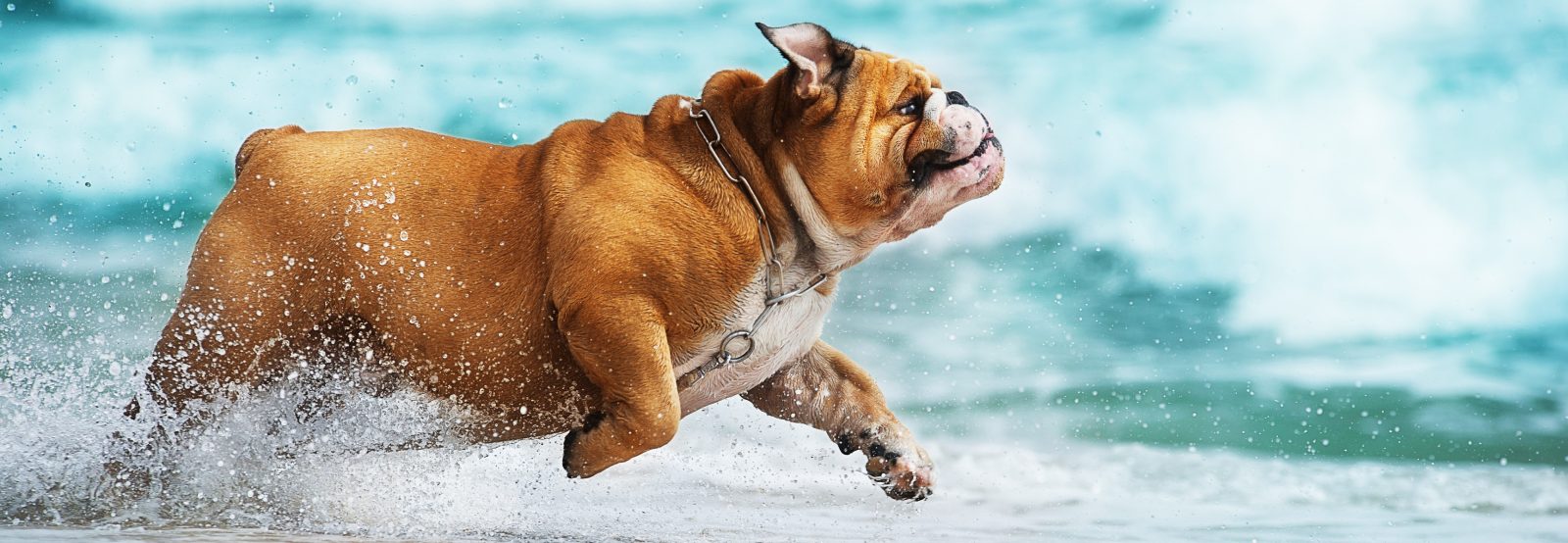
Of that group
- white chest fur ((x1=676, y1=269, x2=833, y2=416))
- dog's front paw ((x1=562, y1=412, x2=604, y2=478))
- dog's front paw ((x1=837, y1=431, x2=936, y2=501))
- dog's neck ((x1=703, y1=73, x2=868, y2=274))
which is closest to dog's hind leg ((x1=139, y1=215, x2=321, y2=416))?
dog's front paw ((x1=562, y1=412, x2=604, y2=478))

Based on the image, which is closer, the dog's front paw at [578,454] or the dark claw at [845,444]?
the dog's front paw at [578,454]

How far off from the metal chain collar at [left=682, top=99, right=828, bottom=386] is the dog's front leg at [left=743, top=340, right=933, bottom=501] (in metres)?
0.66

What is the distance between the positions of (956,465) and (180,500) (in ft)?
14.9

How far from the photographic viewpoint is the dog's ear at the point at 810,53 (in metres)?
3.96

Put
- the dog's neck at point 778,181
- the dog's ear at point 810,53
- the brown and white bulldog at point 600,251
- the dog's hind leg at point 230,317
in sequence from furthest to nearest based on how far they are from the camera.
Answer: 1. the dog's hind leg at point 230,317
2. the dog's neck at point 778,181
3. the brown and white bulldog at point 600,251
4. the dog's ear at point 810,53

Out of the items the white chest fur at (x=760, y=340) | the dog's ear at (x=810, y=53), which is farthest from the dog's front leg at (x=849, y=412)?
the dog's ear at (x=810, y=53)

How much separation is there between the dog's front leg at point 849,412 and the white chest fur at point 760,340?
29 cm

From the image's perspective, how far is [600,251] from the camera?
4.07m

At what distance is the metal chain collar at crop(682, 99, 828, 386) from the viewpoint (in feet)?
13.6

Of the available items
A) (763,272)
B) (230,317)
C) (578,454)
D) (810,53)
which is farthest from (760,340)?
(230,317)

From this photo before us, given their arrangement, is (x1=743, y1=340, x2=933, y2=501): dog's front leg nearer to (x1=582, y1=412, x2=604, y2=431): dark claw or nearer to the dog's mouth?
(x1=582, y1=412, x2=604, y2=431): dark claw

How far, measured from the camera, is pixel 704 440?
7180mm

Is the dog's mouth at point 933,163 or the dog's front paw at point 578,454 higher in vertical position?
the dog's mouth at point 933,163

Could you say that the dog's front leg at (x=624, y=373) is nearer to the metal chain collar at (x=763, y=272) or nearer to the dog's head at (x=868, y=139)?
the metal chain collar at (x=763, y=272)
